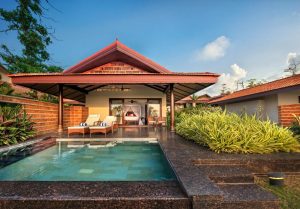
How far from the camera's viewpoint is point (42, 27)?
78.6 ft

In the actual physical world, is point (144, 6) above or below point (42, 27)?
below

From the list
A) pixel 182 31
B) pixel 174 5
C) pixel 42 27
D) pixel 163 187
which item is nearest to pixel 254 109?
pixel 182 31

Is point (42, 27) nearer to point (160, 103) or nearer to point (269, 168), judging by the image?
point (160, 103)

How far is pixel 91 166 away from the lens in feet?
18.0

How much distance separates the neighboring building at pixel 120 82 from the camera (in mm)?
10922

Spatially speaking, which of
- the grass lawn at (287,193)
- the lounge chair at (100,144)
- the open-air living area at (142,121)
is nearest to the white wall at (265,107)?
the open-air living area at (142,121)

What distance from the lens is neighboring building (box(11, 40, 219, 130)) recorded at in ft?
35.8

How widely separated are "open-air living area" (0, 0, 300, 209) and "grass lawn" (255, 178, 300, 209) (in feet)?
0.07

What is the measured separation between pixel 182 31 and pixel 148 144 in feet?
45.7

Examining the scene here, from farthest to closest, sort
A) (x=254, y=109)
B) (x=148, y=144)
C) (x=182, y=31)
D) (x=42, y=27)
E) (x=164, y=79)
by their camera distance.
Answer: (x=42, y=27), (x=182, y=31), (x=254, y=109), (x=164, y=79), (x=148, y=144)

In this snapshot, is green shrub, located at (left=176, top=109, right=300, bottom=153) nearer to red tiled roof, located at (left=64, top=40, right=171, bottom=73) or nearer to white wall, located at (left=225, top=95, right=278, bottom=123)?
red tiled roof, located at (left=64, top=40, right=171, bottom=73)

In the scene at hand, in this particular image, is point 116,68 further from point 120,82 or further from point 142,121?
point 142,121

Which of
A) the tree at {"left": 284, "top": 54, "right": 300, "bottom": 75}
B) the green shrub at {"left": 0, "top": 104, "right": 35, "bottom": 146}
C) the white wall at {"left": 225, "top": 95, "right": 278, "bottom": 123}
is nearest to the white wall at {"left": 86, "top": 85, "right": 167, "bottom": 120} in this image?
the white wall at {"left": 225, "top": 95, "right": 278, "bottom": 123}

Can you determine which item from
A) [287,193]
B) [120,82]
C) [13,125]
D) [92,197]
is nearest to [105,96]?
[120,82]
